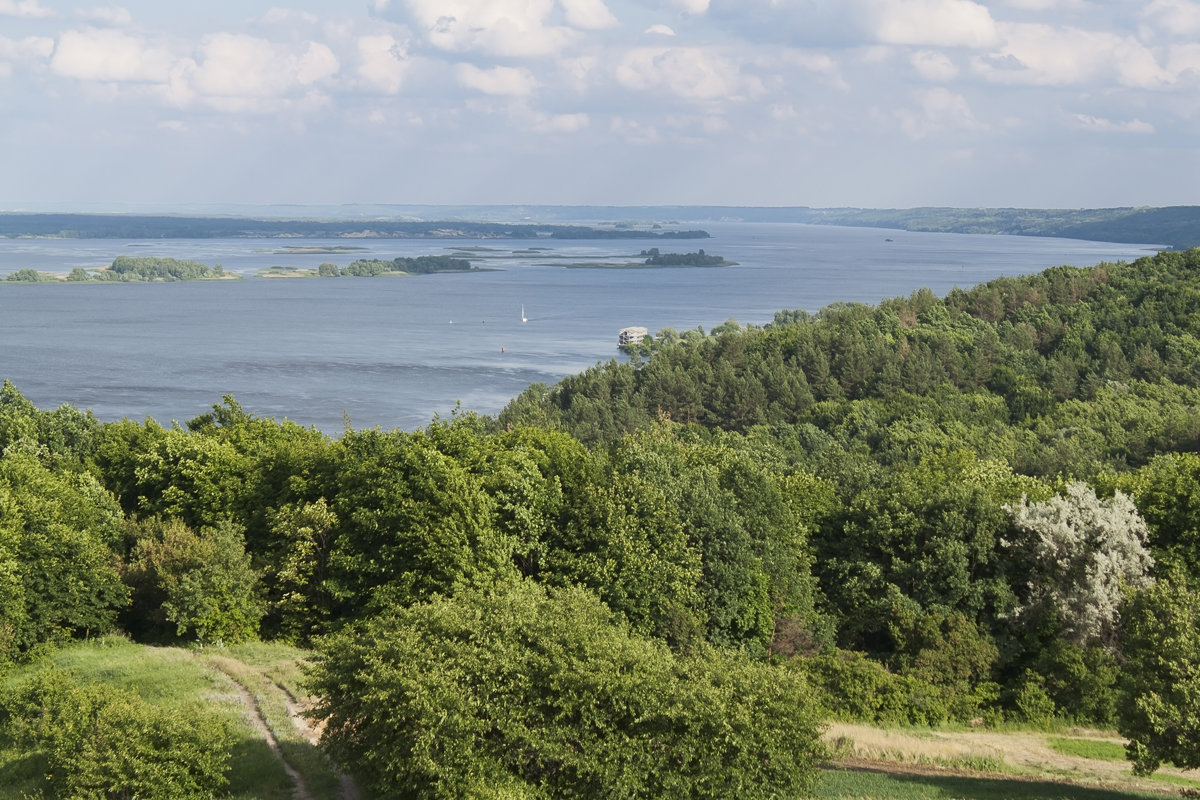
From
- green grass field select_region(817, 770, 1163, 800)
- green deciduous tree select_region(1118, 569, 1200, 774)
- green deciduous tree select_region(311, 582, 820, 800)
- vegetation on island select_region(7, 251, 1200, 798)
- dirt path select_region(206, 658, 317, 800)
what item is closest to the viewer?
green deciduous tree select_region(311, 582, 820, 800)

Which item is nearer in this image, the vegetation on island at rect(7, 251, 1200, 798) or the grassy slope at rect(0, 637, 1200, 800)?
the vegetation on island at rect(7, 251, 1200, 798)

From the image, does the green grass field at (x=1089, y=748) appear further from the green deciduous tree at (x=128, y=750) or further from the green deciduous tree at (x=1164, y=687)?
the green deciduous tree at (x=128, y=750)

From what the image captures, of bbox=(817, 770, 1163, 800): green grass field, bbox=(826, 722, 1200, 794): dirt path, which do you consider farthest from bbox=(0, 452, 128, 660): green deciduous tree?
bbox=(817, 770, 1163, 800): green grass field

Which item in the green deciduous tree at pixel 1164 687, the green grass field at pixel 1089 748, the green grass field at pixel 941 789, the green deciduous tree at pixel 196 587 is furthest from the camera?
the green deciduous tree at pixel 196 587

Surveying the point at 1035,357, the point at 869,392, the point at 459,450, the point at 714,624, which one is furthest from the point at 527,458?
the point at 1035,357

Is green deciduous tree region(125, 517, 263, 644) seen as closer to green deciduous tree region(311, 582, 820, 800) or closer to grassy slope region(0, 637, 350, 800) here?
grassy slope region(0, 637, 350, 800)

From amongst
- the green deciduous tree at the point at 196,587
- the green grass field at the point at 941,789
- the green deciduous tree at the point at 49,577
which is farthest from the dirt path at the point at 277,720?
the green grass field at the point at 941,789
